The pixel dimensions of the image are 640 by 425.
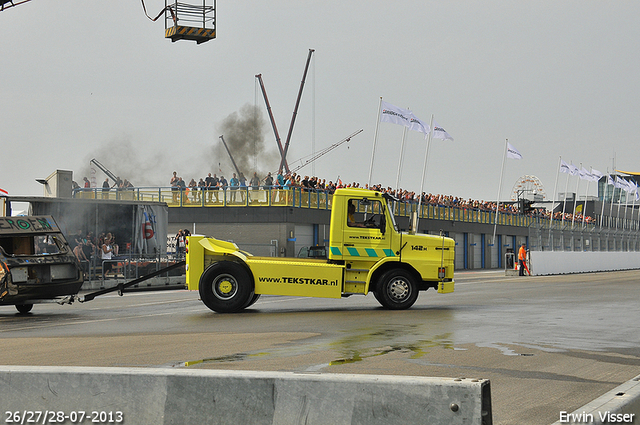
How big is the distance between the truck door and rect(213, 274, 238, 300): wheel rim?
254 cm

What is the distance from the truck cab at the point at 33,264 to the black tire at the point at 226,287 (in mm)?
3041

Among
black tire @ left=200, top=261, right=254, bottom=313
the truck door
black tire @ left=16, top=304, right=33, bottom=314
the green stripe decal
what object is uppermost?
the truck door

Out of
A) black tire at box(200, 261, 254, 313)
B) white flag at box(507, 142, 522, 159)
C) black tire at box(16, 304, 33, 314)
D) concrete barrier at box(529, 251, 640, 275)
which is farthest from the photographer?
white flag at box(507, 142, 522, 159)

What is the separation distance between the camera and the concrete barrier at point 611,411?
4.52 metres

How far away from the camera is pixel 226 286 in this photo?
16.4 m

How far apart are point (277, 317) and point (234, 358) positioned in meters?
6.17

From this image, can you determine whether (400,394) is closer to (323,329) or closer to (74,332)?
(323,329)

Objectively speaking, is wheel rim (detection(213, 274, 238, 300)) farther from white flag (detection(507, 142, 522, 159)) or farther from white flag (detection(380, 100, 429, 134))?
white flag (detection(507, 142, 522, 159))

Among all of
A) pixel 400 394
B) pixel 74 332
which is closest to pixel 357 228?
pixel 74 332

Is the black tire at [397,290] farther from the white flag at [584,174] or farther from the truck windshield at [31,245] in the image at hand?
the white flag at [584,174]

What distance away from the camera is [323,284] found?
16.3 meters

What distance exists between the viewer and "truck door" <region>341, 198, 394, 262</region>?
654 inches

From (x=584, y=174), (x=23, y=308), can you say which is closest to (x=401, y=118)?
(x=23, y=308)

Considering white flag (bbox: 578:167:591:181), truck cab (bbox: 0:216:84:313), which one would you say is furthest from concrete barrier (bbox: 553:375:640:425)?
white flag (bbox: 578:167:591:181)
